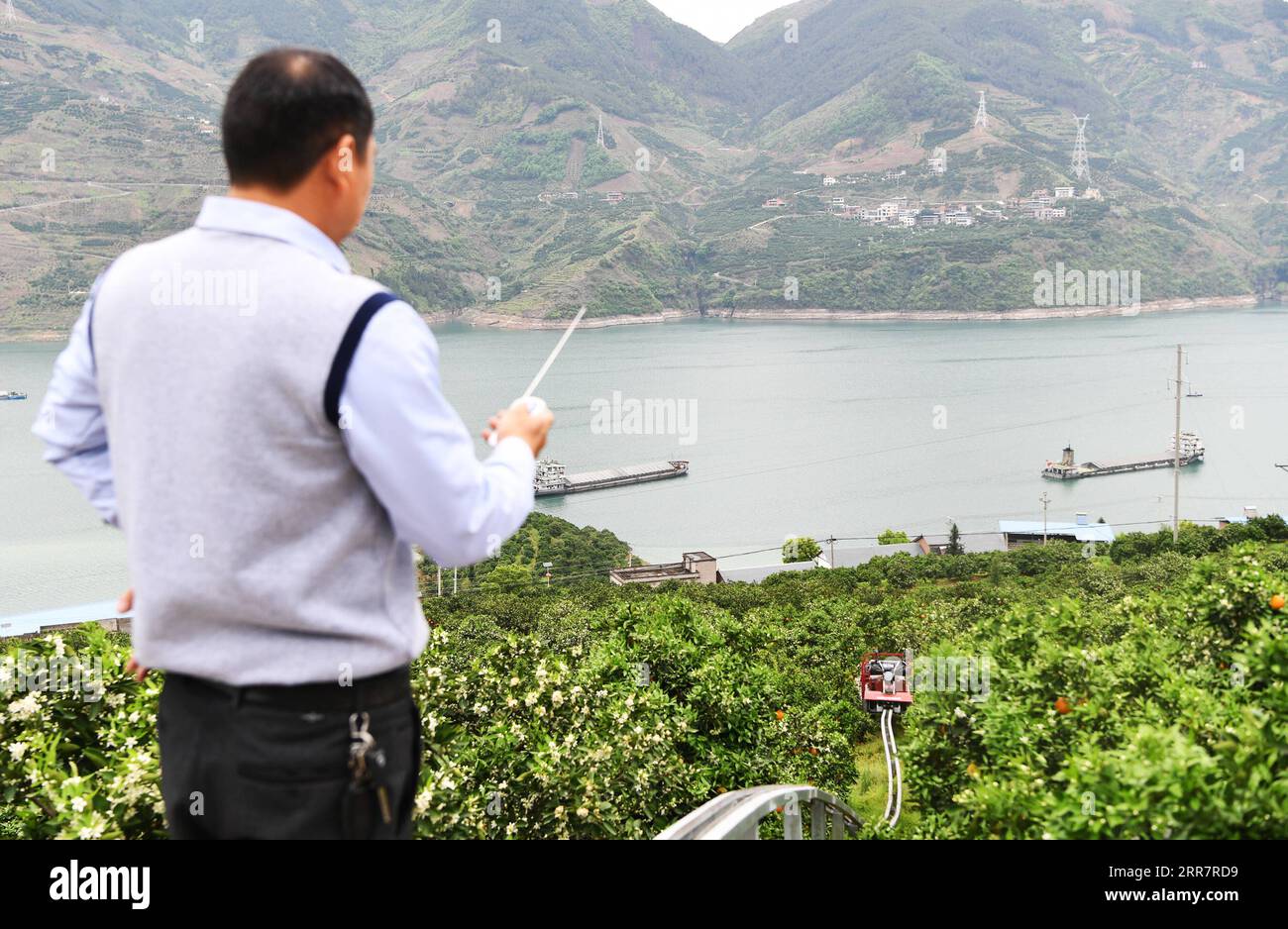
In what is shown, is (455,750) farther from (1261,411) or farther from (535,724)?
(1261,411)

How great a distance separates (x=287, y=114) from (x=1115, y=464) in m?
73.2

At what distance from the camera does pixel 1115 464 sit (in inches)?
2667

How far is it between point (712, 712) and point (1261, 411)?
8851cm

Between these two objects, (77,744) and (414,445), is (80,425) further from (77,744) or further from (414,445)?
(77,744)

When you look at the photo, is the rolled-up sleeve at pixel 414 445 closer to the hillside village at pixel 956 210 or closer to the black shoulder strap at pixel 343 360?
the black shoulder strap at pixel 343 360

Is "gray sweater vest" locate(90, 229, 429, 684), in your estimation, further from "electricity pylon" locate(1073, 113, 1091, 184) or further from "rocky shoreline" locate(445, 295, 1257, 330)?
"electricity pylon" locate(1073, 113, 1091, 184)

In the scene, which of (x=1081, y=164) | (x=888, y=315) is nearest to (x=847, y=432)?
(x=888, y=315)

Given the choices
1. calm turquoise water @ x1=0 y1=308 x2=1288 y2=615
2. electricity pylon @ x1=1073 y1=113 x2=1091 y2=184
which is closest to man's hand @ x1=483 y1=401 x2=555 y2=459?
calm turquoise water @ x1=0 y1=308 x2=1288 y2=615

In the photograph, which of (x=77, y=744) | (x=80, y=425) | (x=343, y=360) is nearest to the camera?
(x=343, y=360)

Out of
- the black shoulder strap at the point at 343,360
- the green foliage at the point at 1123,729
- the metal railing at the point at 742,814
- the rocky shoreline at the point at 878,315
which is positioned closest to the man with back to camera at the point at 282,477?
the black shoulder strap at the point at 343,360

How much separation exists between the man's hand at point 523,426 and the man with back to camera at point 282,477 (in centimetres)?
9

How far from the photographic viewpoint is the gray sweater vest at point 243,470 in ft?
4.97

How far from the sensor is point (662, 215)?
6919 inches
